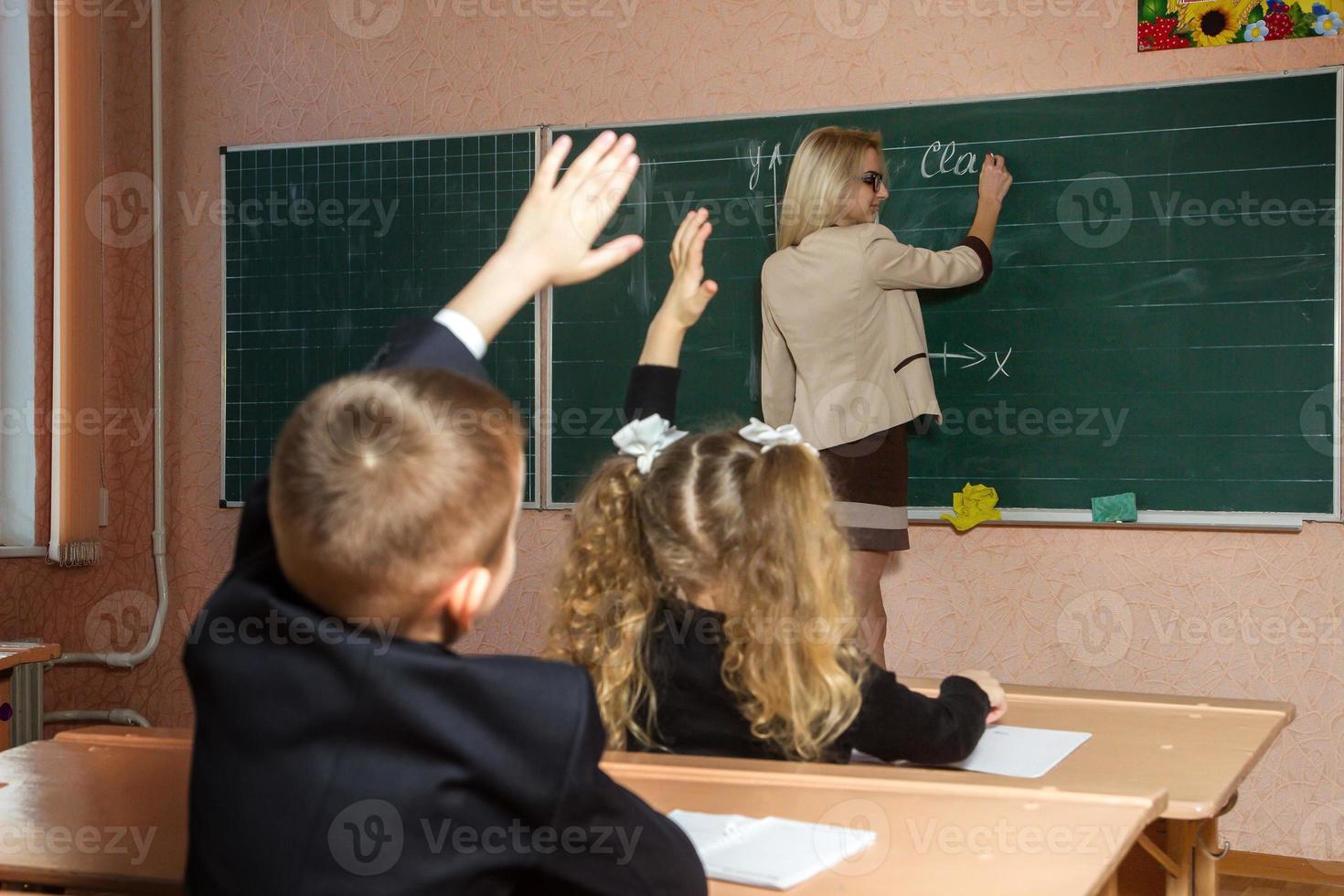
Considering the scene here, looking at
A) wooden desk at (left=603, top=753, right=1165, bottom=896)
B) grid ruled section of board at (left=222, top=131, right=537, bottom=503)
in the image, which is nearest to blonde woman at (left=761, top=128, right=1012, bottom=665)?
grid ruled section of board at (left=222, top=131, right=537, bottom=503)

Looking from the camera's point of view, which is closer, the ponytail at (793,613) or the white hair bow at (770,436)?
the ponytail at (793,613)

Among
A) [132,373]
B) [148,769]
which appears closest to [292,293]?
[132,373]

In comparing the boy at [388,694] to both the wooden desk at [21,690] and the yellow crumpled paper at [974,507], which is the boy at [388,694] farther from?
the yellow crumpled paper at [974,507]

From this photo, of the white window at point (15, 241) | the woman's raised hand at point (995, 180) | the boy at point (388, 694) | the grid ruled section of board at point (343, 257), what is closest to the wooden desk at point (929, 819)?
the boy at point (388, 694)

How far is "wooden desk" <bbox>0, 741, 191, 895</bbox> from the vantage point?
3.59ft

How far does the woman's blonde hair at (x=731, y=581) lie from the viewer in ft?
4.69

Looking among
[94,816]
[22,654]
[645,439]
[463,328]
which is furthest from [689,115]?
[94,816]

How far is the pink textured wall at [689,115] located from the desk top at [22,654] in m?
1.13

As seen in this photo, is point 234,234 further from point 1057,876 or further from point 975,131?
point 1057,876

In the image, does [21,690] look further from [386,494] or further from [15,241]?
[386,494]

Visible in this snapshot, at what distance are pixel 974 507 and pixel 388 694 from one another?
252cm

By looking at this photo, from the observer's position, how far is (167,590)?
12.7 feet

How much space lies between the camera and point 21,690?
2.56 meters

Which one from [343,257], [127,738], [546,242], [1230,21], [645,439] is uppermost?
[1230,21]
